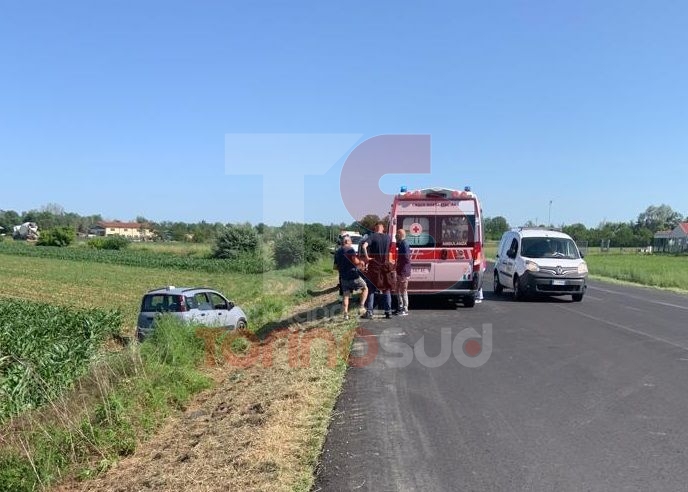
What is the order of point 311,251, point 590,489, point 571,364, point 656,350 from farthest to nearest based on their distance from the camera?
point 311,251 → point 656,350 → point 571,364 → point 590,489

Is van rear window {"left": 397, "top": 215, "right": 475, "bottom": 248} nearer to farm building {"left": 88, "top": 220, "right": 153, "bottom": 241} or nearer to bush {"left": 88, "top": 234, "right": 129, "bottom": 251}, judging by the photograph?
bush {"left": 88, "top": 234, "right": 129, "bottom": 251}

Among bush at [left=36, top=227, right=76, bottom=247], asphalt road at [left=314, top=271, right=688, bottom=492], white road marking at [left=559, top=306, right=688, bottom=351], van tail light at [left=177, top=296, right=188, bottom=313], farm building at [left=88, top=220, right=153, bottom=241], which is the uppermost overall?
farm building at [left=88, top=220, right=153, bottom=241]

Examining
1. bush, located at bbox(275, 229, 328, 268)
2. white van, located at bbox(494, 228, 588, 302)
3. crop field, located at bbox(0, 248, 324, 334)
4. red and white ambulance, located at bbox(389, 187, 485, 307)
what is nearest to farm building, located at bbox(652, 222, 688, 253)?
bush, located at bbox(275, 229, 328, 268)

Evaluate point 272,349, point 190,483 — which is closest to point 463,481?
point 190,483

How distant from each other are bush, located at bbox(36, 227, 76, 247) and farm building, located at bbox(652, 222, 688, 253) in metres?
99.0

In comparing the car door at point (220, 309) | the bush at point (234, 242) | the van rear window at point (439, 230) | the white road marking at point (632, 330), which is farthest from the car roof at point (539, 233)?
the bush at point (234, 242)

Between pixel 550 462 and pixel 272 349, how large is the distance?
21.5 ft

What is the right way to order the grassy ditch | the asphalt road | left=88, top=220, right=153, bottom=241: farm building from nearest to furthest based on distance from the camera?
the asphalt road → the grassy ditch → left=88, top=220, right=153, bottom=241: farm building

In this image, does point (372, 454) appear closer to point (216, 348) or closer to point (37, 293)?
point (216, 348)

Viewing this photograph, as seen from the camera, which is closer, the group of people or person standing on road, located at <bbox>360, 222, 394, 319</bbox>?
the group of people

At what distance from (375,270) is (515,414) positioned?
22.6ft

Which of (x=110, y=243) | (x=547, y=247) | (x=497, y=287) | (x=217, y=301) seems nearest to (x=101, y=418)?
(x=217, y=301)

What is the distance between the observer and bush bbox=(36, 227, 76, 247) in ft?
326

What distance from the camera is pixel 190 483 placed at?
4.69 metres
